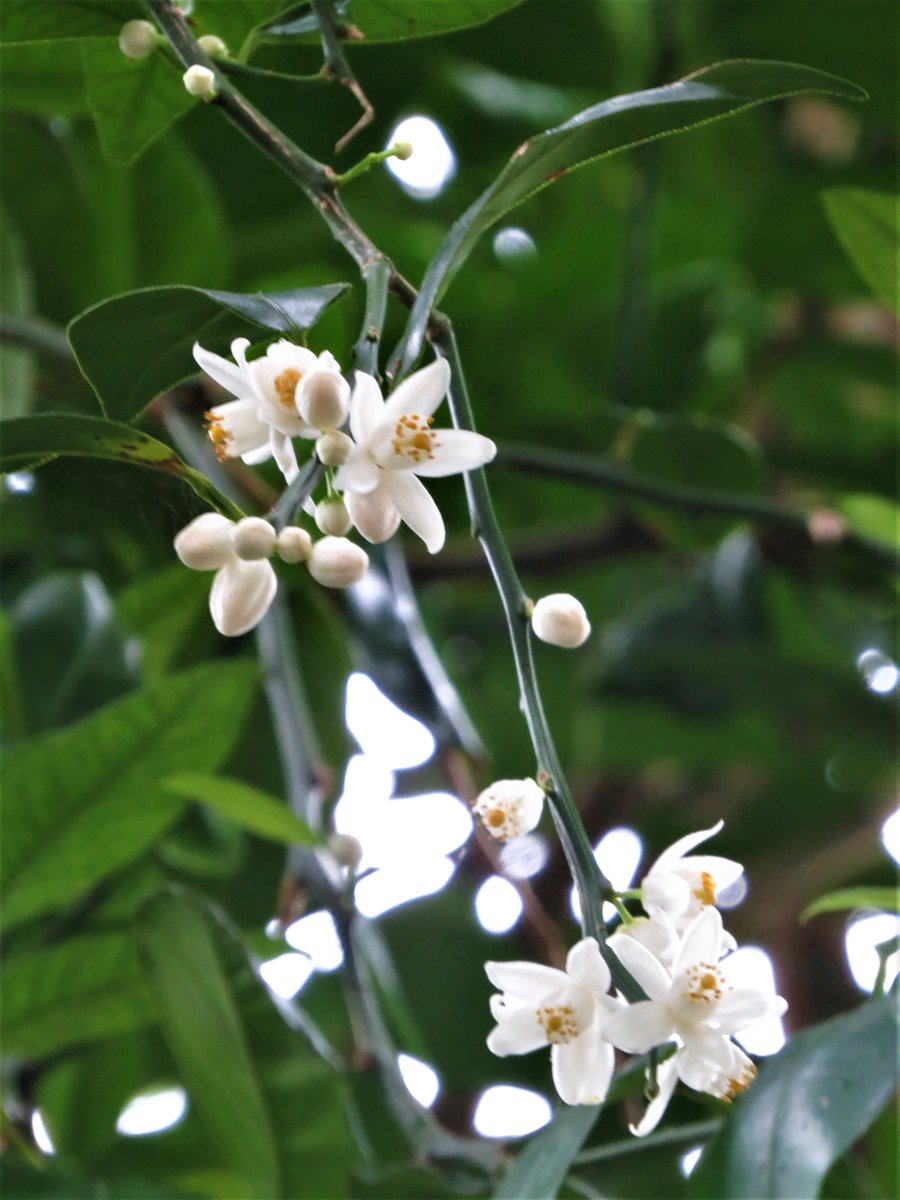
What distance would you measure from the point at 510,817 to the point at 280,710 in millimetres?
411

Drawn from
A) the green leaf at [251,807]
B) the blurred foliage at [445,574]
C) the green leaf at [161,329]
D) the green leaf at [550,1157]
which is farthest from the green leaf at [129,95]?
the green leaf at [550,1157]

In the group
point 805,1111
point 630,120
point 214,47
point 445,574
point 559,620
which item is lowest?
point 805,1111

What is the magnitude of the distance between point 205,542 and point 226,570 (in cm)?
1

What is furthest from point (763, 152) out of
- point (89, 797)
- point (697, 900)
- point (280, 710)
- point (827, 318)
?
point (697, 900)

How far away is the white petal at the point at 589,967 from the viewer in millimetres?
398

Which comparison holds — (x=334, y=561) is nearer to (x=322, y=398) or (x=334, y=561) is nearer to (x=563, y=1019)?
(x=322, y=398)

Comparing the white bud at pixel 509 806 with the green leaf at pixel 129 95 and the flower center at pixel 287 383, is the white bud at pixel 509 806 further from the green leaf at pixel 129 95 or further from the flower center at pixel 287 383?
the green leaf at pixel 129 95

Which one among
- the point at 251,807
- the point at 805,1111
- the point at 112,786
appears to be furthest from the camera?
the point at 112,786

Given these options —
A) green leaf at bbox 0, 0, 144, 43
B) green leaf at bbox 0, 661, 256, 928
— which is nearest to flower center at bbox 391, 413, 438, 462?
green leaf at bbox 0, 0, 144, 43

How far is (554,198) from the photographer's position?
138 centimetres

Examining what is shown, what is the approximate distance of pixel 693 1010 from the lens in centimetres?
40

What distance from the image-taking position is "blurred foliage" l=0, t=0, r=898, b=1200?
607mm

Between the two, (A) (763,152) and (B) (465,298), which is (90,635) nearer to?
(B) (465,298)

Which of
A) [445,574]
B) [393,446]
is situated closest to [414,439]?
[393,446]
